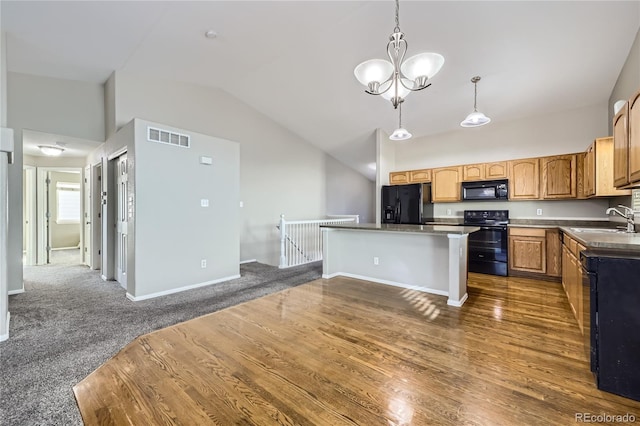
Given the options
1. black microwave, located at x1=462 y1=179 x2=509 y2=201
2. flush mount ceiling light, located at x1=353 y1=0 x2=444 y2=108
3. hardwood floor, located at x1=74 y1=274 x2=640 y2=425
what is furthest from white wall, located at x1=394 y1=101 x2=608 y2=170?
flush mount ceiling light, located at x1=353 y1=0 x2=444 y2=108

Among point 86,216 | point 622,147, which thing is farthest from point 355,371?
point 86,216

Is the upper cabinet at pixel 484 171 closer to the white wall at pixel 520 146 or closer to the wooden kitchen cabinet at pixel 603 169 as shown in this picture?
the white wall at pixel 520 146

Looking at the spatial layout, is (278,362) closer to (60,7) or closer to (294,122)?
(60,7)

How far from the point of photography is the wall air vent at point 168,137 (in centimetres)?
368

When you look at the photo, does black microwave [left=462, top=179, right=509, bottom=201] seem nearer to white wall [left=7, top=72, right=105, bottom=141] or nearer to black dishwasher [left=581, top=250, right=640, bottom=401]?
black dishwasher [left=581, top=250, right=640, bottom=401]

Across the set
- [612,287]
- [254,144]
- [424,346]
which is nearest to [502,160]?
[612,287]

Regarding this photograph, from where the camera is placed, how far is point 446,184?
17.8 feet

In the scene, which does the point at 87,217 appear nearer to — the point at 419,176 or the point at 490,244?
the point at 419,176

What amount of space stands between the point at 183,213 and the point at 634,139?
5.03 meters

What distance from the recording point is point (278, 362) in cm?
201

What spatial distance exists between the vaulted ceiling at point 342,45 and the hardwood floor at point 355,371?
3.16 metres

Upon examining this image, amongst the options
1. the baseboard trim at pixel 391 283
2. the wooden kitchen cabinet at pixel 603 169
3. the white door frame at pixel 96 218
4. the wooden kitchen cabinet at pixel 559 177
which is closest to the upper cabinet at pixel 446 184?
the wooden kitchen cabinet at pixel 559 177

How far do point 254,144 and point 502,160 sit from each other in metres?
5.23

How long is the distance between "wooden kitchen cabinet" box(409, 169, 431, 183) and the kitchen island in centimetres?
188
